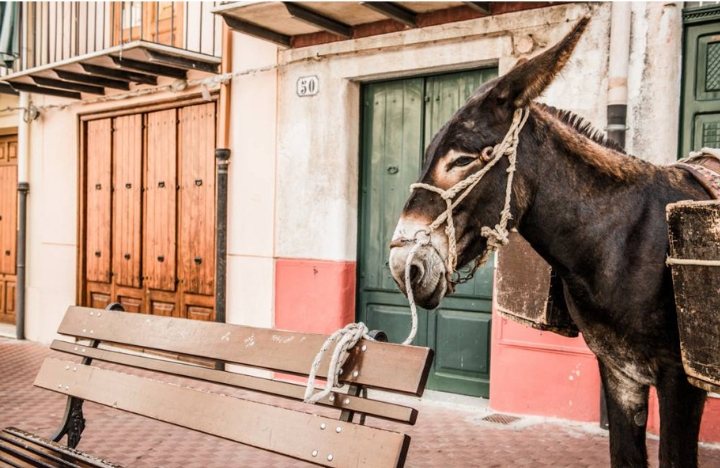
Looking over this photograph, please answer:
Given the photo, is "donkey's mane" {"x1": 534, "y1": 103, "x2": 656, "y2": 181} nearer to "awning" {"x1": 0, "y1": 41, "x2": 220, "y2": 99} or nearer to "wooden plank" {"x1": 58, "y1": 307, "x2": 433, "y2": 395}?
"wooden plank" {"x1": 58, "y1": 307, "x2": 433, "y2": 395}

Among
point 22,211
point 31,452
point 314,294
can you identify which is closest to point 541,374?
point 314,294

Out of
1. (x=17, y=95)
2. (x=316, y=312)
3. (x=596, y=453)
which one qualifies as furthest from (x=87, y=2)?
(x=596, y=453)

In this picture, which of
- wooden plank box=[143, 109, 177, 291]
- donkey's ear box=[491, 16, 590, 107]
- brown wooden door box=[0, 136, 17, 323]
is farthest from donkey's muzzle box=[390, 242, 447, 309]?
brown wooden door box=[0, 136, 17, 323]

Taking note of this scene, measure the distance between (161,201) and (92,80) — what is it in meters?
1.83

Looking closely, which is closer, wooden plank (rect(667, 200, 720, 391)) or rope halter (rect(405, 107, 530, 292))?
wooden plank (rect(667, 200, 720, 391))

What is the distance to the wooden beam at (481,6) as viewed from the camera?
6035 millimetres

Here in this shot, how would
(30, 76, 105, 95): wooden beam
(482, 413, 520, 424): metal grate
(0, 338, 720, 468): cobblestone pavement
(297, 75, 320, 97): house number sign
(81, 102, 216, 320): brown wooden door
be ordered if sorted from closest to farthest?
(0, 338, 720, 468): cobblestone pavement < (482, 413, 520, 424): metal grate < (297, 75, 320, 97): house number sign < (81, 102, 216, 320): brown wooden door < (30, 76, 105, 95): wooden beam

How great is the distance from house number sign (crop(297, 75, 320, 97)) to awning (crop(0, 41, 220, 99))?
123 centimetres

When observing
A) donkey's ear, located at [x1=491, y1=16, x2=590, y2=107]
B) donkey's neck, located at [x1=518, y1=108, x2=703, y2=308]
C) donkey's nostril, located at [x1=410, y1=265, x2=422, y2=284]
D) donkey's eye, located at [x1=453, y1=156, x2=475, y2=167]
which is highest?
donkey's ear, located at [x1=491, y1=16, x2=590, y2=107]

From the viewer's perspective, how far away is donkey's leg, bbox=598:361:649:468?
289 centimetres

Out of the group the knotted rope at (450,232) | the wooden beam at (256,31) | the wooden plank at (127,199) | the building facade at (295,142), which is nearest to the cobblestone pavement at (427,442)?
the building facade at (295,142)

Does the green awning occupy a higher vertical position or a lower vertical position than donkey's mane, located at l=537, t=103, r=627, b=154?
higher

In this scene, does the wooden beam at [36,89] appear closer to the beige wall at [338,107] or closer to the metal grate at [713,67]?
the beige wall at [338,107]

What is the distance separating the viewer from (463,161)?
9.04 ft
